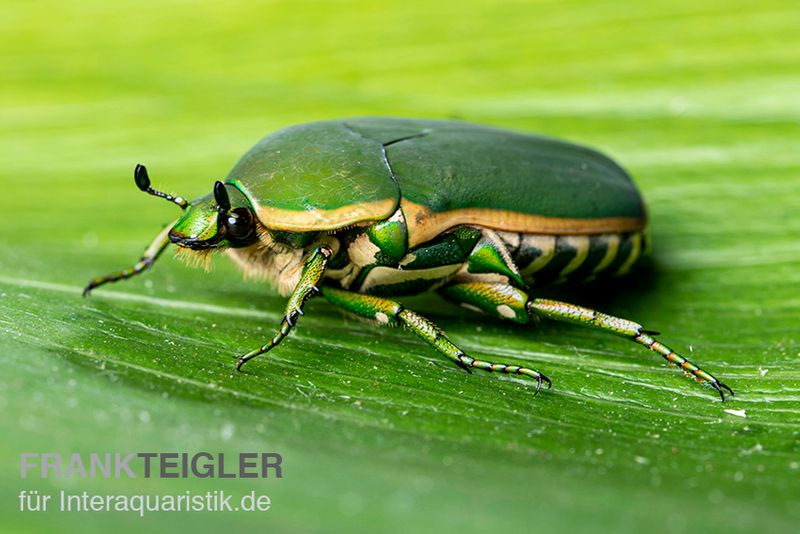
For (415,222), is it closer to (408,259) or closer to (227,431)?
(408,259)

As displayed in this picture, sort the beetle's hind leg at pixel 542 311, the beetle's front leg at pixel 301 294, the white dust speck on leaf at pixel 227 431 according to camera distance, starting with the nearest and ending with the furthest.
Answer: the white dust speck on leaf at pixel 227 431 → the beetle's front leg at pixel 301 294 → the beetle's hind leg at pixel 542 311

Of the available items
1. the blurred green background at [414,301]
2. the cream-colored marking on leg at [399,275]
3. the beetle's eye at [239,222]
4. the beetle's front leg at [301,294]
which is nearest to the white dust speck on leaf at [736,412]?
the blurred green background at [414,301]

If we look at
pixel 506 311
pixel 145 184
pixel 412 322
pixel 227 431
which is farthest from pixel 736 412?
pixel 145 184

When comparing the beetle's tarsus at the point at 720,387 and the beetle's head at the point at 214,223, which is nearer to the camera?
the beetle's tarsus at the point at 720,387

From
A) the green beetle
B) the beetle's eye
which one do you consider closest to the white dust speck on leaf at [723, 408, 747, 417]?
the green beetle

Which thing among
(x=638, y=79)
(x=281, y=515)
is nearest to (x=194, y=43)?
(x=638, y=79)

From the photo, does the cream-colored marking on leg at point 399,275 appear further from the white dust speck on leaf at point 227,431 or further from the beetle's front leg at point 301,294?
the white dust speck on leaf at point 227,431

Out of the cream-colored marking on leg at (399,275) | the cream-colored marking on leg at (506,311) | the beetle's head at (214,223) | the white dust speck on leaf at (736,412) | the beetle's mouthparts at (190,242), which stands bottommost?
the white dust speck on leaf at (736,412)
